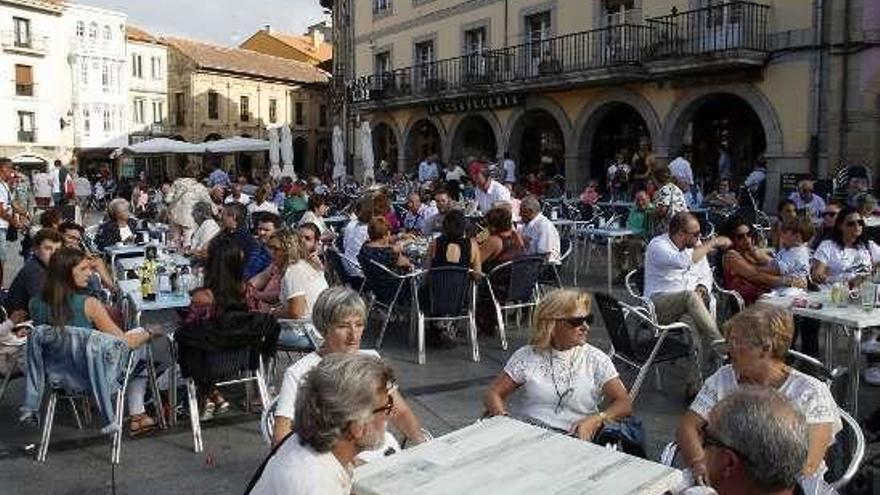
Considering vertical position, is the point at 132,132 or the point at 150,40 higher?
the point at 150,40

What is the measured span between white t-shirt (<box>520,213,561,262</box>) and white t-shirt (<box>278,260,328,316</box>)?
3.10m

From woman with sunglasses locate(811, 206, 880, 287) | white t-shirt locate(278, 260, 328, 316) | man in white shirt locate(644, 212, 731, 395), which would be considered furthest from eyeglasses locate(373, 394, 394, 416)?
woman with sunglasses locate(811, 206, 880, 287)

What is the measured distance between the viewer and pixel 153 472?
446 centimetres

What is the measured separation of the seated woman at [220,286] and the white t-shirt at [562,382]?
1981 mm

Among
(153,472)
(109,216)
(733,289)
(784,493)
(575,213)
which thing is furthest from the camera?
(575,213)

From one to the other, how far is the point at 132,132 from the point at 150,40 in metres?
5.97

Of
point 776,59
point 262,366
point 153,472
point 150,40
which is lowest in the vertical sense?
point 153,472

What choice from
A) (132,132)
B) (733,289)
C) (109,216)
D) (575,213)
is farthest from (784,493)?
(132,132)

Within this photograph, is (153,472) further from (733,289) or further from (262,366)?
(733,289)

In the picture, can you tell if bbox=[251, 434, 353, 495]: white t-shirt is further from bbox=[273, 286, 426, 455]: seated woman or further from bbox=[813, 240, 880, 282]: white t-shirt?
bbox=[813, 240, 880, 282]: white t-shirt

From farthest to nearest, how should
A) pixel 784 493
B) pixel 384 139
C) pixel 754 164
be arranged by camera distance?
pixel 384 139 < pixel 754 164 < pixel 784 493

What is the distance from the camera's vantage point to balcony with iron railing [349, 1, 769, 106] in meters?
16.6

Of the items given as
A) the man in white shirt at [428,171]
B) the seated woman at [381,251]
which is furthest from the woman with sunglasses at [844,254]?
the man in white shirt at [428,171]

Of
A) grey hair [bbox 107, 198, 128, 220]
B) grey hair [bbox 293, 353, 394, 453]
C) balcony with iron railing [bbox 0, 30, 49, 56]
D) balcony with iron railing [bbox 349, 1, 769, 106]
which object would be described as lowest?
grey hair [bbox 293, 353, 394, 453]
